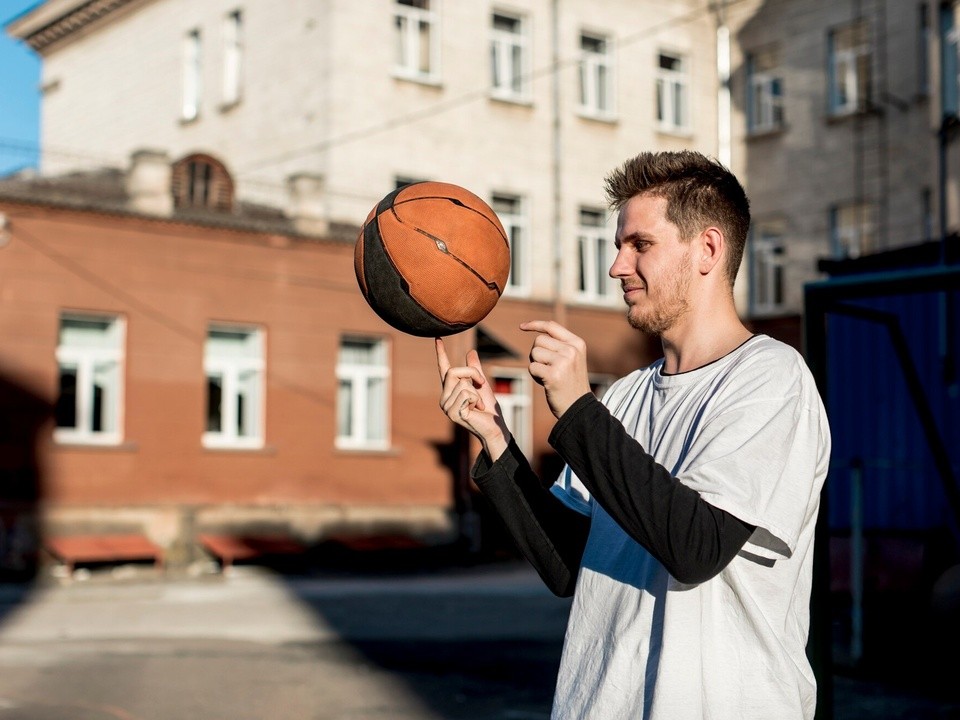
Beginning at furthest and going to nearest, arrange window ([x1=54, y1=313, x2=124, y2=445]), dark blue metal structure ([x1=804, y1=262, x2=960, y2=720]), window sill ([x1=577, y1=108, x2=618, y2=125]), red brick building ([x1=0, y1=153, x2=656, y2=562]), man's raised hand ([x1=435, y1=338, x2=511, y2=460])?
window sill ([x1=577, y1=108, x2=618, y2=125]) → window ([x1=54, y1=313, x2=124, y2=445]) → red brick building ([x1=0, y1=153, x2=656, y2=562]) → dark blue metal structure ([x1=804, y1=262, x2=960, y2=720]) → man's raised hand ([x1=435, y1=338, x2=511, y2=460])

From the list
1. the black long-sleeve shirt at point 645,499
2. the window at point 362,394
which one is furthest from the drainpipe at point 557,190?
the black long-sleeve shirt at point 645,499

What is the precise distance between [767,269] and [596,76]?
5.64 metres

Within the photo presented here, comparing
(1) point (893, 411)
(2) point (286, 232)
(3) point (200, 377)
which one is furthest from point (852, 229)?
(1) point (893, 411)

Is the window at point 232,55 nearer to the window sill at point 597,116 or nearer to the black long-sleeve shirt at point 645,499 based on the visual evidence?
the window sill at point 597,116

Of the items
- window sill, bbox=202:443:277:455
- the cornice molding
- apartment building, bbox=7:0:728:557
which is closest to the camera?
apartment building, bbox=7:0:728:557

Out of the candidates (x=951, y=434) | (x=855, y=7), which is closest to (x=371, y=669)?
(x=951, y=434)

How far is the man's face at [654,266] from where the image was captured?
9.71 ft

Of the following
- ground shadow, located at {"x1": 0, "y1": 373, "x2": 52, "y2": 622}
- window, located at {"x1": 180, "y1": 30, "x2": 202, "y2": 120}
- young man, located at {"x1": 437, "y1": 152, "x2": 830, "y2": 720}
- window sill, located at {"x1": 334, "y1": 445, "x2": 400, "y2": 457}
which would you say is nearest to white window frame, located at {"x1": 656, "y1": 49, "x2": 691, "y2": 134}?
window, located at {"x1": 180, "y1": 30, "x2": 202, "y2": 120}

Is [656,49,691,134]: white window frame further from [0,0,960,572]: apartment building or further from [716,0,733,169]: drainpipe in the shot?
[716,0,733,169]: drainpipe

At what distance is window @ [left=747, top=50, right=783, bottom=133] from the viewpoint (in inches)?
1224

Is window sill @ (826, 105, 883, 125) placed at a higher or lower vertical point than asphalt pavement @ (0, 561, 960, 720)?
higher

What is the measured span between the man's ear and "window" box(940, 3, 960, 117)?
16.5 metres

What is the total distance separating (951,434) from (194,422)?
13.0 meters

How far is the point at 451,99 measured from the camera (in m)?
27.0
